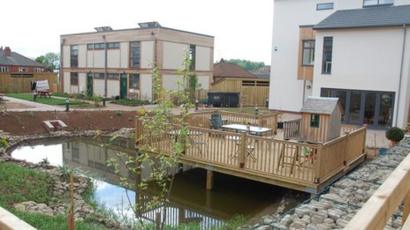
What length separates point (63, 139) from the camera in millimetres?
17188

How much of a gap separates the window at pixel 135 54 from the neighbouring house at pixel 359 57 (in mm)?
12859

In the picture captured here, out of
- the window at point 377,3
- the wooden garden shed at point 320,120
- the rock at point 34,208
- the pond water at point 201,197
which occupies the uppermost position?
the window at point 377,3

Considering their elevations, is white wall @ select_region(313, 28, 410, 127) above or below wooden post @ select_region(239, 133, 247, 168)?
above

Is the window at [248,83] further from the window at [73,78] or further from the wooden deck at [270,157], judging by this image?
the wooden deck at [270,157]

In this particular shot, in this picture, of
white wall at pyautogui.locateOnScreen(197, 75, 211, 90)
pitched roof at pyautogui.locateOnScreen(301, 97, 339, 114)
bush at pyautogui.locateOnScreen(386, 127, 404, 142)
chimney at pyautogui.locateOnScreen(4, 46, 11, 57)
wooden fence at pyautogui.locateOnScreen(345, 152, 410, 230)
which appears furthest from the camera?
chimney at pyautogui.locateOnScreen(4, 46, 11, 57)

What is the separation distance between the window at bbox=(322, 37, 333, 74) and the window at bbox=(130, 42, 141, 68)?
1508cm

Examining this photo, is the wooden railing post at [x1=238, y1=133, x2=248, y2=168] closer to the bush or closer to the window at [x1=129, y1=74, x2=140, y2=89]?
the bush

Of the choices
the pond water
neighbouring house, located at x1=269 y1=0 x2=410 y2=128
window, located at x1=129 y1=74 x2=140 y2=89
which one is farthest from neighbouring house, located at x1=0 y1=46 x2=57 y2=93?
neighbouring house, located at x1=269 y1=0 x2=410 y2=128

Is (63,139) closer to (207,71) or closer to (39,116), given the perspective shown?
(39,116)

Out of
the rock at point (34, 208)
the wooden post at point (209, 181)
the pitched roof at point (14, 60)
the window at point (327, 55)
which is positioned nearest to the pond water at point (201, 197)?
the wooden post at point (209, 181)

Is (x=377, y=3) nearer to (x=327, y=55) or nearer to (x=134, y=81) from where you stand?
(x=327, y=55)

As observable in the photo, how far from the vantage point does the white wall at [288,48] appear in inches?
866

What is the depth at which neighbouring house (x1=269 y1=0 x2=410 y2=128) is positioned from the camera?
16.7 m

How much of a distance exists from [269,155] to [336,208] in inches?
114
